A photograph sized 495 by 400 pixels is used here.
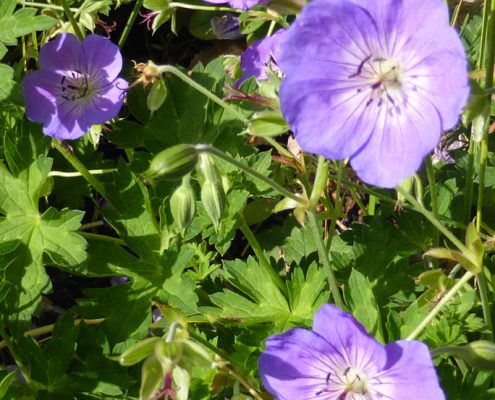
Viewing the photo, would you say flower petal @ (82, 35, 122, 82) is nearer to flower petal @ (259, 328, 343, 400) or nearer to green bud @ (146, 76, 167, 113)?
green bud @ (146, 76, 167, 113)

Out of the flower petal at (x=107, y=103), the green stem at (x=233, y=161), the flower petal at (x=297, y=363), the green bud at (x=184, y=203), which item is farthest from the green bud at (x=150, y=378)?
the flower petal at (x=107, y=103)

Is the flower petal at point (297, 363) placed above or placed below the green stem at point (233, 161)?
below

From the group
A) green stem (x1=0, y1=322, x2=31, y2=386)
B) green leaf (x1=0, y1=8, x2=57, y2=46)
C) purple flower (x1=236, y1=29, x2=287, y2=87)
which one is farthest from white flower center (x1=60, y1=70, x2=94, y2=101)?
green stem (x1=0, y1=322, x2=31, y2=386)

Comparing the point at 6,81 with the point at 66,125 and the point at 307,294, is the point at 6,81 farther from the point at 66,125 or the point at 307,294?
the point at 307,294

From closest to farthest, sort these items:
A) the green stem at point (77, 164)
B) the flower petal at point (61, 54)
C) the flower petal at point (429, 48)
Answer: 1. the flower petal at point (429, 48)
2. the green stem at point (77, 164)
3. the flower petal at point (61, 54)

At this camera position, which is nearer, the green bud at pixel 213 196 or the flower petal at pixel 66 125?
the green bud at pixel 213 196

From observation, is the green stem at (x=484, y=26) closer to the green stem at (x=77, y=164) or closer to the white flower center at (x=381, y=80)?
the white flower center at (x=381, y=80)

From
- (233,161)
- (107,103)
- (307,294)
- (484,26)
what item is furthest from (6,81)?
(484,26)

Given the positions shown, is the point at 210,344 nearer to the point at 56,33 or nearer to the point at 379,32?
the point at 379,32
